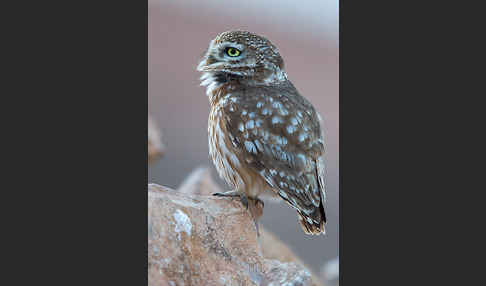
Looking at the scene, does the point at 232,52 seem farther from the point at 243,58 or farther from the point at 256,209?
the point at 256,209

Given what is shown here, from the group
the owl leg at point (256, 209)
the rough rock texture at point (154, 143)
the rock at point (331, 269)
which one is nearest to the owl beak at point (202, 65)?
the rough rock texture at point (154, 143)

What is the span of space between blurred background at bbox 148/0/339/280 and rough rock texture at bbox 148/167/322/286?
0.45ft

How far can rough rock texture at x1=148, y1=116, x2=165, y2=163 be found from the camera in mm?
3067

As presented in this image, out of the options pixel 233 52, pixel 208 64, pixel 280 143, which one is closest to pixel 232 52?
pixel 233 52

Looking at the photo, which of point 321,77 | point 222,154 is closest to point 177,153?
point 222,154

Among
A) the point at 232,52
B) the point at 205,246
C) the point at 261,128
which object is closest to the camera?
the point at 205,246

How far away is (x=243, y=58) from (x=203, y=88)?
324 mm

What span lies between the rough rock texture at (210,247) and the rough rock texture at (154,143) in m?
0.20

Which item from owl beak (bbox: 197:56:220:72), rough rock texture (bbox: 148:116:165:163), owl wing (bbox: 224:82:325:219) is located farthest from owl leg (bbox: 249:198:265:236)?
owl beak (bbox: 197:56:220:72)

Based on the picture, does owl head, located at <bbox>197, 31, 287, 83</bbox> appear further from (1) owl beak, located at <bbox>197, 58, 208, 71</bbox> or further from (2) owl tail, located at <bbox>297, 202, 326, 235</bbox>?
(2) owl tail, located at <bbox>297, 202, 326, 235</bbox>

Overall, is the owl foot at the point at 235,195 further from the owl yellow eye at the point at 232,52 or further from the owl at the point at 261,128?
the owl yellow eye at the point at 232,52

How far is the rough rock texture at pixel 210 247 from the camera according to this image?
2.92 m

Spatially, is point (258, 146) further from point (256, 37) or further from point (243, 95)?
point (256, 37)

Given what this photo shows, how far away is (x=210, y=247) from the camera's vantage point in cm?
307
